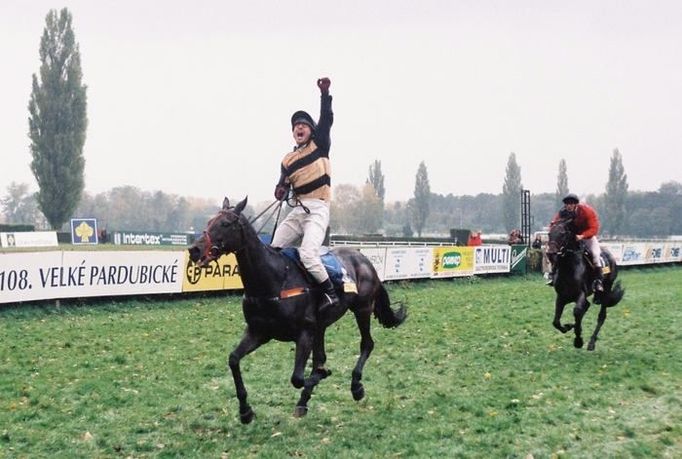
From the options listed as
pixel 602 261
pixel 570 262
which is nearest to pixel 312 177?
pixel 570 262

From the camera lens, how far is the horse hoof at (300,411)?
25.0 feet

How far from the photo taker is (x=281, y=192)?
7938 millimetres

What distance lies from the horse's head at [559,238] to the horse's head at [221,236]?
6708 mm

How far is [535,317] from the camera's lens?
16.4 m

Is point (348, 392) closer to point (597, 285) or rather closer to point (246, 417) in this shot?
point (246, 417)

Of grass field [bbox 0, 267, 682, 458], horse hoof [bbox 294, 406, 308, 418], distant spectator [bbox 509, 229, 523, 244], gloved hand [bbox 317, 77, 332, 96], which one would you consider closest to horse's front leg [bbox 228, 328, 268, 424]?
grass field [bbox 0, 267, 682, 458]

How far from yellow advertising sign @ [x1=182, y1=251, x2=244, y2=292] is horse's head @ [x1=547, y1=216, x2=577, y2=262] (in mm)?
10120

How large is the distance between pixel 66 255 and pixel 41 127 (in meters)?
40.4

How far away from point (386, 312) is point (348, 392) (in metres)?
1.33

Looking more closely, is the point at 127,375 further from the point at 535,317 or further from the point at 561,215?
the point at 535,317

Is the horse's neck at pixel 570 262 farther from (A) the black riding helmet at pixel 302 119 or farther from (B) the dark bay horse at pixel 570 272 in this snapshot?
(A) the black riding helmet at pixel 302 119

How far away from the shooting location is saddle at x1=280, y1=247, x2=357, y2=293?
7805 mm

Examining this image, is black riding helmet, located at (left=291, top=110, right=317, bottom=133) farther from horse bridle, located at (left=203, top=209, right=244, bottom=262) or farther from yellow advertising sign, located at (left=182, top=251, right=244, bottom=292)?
yellow advertising sign, located at (left=182, top=251, right=244, bottom=292)

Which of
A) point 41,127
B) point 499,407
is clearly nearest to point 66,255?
point 499,407
